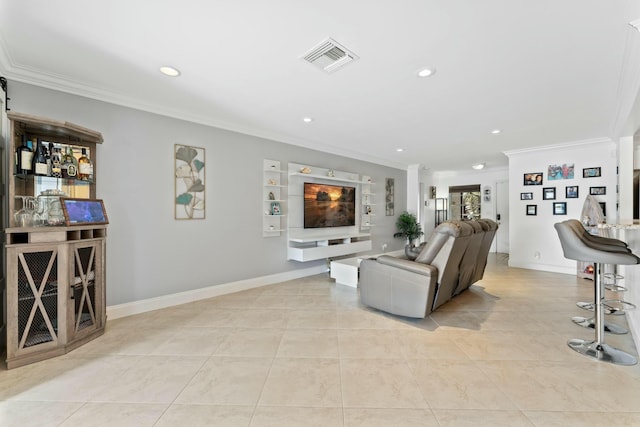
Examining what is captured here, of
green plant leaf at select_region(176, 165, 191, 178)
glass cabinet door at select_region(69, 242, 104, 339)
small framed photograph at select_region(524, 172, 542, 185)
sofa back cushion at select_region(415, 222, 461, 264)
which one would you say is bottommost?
glass cabinet door at select_region(69, 242, 104, 339)

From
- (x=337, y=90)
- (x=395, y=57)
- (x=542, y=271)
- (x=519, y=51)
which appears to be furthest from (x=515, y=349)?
(x=542, y=271)

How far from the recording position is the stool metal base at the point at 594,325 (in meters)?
2.59

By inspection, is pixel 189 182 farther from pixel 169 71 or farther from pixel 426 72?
pixel 426 72

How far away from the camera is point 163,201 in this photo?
3.25m

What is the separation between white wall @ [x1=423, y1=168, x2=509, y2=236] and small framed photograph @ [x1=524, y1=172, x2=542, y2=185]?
6.85 ft

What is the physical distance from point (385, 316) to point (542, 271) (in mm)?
4195

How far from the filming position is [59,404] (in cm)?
164

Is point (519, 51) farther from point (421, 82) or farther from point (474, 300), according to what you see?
point (474, 300)

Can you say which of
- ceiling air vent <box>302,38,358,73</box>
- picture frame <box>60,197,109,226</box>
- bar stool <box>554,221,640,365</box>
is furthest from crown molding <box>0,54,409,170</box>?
bar stool <box>554,221,640,365</box>

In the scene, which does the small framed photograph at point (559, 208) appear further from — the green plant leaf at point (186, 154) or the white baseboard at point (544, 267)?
the green plant leaf at point (186, 154)

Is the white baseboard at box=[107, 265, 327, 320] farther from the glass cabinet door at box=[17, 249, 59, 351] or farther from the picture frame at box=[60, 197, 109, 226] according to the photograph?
the picture frame at box=[60, 197, 109, 226]

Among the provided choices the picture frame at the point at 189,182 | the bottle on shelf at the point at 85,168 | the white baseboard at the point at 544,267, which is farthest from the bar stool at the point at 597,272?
the bottle on shelf at the point at 85,168

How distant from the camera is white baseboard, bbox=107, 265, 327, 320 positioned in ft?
9.75

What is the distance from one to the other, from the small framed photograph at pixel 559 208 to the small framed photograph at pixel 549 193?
0.14 m
